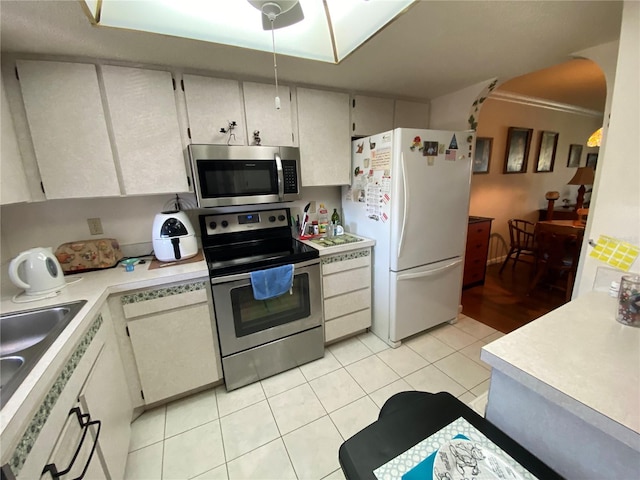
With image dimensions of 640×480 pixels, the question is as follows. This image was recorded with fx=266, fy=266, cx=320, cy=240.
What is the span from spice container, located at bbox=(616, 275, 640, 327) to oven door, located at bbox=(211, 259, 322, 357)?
149cm

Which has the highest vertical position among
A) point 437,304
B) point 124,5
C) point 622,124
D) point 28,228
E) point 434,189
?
point 124,5

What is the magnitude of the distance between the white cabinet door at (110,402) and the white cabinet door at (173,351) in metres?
0.11

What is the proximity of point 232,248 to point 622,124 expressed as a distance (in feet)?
7.53

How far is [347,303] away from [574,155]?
17.3ft

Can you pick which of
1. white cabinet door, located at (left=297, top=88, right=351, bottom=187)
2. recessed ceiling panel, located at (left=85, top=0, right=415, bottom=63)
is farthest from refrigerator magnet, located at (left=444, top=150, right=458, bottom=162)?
recessed ceiling panel, located at (left=85, top=0, right=415, bottom=63)

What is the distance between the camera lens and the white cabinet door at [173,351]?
1.58m

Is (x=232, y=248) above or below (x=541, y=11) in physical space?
below

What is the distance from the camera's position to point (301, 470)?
1.36 m

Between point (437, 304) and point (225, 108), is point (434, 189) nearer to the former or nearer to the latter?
point (437, 304)

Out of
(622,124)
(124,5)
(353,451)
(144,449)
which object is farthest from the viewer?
(144,449)

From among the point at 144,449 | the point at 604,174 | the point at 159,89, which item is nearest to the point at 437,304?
the point at 604,174

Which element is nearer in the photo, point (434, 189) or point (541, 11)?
point (541, 11)

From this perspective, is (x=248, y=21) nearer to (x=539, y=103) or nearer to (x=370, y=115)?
(x=370, y=115)

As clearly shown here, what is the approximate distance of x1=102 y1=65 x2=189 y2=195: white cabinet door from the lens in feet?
5.18
